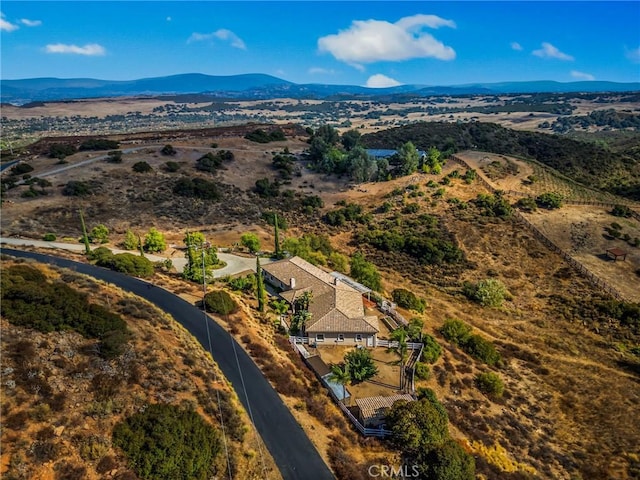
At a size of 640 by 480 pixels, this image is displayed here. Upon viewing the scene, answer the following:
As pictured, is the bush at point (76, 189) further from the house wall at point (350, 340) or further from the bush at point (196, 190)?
the house wall at point (350, 340)

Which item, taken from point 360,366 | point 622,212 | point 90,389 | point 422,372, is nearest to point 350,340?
point 360,366

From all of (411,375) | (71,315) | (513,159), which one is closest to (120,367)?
(71,315)

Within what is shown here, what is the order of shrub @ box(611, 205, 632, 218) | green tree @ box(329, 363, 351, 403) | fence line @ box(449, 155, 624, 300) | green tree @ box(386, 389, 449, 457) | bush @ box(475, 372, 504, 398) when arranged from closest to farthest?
1. green tree @ box(386, 389, 449, 457)
2. green tree @ box(329, 363, 351, 403)
3. bush @ box(475, 372, 504, 398)
4. fence line @ box(449, 155, 624, 300)
5. shrub @ box(611, 205, 632, 218)

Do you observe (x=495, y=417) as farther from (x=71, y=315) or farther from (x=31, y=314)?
(x=31, y=314)

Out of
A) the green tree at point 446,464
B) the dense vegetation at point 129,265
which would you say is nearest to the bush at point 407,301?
the green tree at point 446,464

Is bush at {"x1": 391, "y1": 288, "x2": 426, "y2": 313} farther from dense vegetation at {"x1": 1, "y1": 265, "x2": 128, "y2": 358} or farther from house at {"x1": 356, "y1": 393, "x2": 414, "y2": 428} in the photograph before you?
dense vegetation at {"x1": 1, "y1": 265, "x2": 128, "y2": 358}

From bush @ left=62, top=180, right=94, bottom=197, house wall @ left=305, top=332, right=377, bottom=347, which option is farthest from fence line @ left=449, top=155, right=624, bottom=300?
bush @ left=62, top=180, right=94, bottom=197

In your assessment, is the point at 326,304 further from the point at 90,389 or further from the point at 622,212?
the point at 622,212
